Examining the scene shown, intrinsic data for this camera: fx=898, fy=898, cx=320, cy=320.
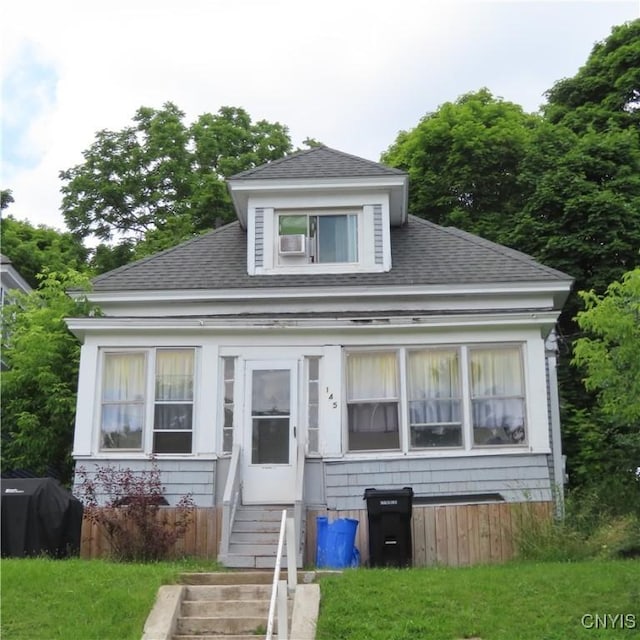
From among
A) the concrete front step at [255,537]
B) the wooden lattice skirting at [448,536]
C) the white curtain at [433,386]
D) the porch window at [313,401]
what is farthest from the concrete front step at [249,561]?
the white curtain at [433,386]

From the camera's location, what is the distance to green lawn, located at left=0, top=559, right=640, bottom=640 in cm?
847

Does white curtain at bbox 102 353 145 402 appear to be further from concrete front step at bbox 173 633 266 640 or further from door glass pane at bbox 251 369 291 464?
concrete front step at bbox 173 633 266 640

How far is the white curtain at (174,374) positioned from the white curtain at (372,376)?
2.47m

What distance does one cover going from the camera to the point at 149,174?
107 feet

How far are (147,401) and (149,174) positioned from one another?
2043 cm

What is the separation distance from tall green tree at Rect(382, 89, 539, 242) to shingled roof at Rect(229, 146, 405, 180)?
11228mm

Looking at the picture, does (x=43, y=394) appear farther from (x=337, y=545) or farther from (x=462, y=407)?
(x=462, y=407)

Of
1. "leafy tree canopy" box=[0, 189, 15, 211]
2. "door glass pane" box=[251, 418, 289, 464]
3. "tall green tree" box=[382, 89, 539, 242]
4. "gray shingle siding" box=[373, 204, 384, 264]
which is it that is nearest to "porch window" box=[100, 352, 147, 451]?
"door glass pane" box=[251, 418, 289, 464]

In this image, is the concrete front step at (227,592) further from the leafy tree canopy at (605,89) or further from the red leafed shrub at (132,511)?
the leafy tree canopy at (605,89)

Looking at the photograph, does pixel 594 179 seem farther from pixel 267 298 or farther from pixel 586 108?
pixel 267 298

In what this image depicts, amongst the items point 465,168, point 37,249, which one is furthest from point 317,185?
point 37,249

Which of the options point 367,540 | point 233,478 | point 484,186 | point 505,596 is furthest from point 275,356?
point 484,186

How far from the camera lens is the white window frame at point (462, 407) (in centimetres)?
1341

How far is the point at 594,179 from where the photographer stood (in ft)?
80.3
